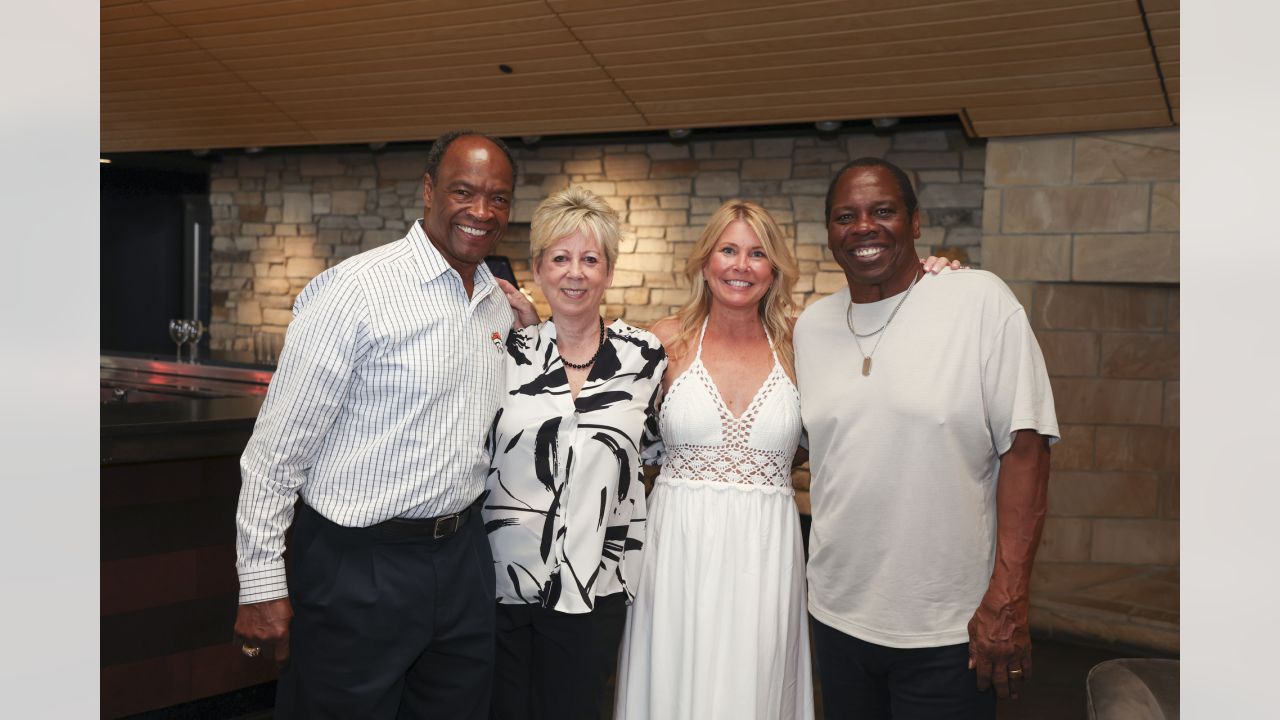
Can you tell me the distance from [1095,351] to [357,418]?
4.29 meters

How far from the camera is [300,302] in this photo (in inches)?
79.5

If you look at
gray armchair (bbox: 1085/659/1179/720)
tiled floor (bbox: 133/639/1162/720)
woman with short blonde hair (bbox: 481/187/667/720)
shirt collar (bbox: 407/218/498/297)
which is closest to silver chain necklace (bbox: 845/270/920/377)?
woman with short blonde hair (bbox: 481/187/667/720)

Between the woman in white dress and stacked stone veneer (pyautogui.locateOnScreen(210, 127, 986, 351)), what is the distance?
3.53m

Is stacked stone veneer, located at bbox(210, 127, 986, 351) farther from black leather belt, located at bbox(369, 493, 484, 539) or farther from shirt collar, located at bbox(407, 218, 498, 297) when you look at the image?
black leather belt, located at bbox(369, 493, 484, 539)

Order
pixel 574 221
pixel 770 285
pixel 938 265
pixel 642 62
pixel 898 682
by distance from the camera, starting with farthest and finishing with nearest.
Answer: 1. pixel 642 62
2. pixel 770 285
3. pixel 574 221
4. pixel 938 265
5. pixel 898 682

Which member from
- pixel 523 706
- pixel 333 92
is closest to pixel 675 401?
pixel 523 706

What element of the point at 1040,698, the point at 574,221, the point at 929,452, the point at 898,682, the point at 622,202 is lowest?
the point at 1040,698

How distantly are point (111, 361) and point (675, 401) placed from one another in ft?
19.3

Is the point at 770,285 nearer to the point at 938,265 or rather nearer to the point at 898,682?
the point at 938,265

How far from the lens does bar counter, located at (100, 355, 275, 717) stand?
3020mm

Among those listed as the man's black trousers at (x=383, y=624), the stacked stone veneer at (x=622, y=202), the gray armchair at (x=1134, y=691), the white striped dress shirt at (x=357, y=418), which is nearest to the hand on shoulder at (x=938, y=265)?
the gray armchair at (x=1134, y=691)

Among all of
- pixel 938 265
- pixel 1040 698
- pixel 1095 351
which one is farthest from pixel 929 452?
pixel 1095 351

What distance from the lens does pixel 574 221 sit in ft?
7.70
